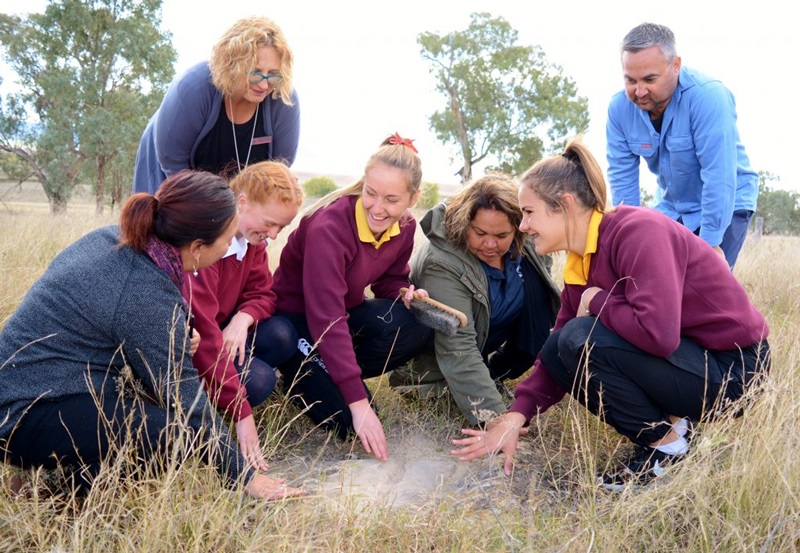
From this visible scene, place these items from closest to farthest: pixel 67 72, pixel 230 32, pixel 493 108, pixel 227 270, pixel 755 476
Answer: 1. pixel 755 476
2. pixel 227 270
3. pixel 230 32
4. pixel 67 72
5. pixel 493 108

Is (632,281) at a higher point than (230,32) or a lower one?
lower

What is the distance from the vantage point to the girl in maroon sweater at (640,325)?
9.07ft

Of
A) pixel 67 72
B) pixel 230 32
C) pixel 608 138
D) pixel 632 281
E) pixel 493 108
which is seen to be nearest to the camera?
pixel 632 281

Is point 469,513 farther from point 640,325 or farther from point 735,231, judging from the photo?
point 735,231

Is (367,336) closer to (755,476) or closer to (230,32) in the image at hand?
(230,32)

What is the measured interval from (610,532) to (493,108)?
102ft

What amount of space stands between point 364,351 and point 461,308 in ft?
1.88

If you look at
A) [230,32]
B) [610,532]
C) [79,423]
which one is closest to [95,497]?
[79,423]

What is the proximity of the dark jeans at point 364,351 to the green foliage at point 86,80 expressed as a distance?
57.3ft

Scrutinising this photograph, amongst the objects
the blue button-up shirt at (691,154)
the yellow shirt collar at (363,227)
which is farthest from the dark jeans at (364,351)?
the blue button-up shirt at (691,154)

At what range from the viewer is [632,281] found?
2.79 meters

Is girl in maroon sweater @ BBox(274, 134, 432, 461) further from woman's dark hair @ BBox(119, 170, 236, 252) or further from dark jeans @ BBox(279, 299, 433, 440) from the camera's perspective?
woman's dark hair @ BBox(119, 170, 236, 252)

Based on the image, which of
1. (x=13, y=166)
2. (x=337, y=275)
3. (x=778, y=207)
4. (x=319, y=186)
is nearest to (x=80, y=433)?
(x=337, y=275)

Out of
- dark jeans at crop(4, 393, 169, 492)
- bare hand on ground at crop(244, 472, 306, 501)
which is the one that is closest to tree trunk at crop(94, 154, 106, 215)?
dark jeans at crop(4, 393, 169, 492)
